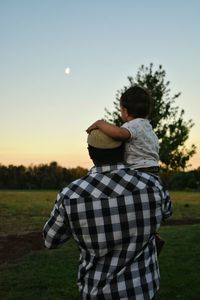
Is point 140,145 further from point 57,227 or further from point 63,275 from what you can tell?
point 63,275

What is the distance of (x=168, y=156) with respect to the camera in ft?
91.0

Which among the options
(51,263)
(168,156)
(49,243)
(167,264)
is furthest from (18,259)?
(168,156)

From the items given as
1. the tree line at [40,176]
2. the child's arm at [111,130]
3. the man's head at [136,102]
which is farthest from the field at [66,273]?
the tree line at [40,176]

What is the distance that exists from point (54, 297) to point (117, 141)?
13.7ft

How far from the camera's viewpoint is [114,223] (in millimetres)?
2270

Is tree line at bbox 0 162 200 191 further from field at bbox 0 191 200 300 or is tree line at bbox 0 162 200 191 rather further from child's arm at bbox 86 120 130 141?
child's arm at bbox 86 120 130 141

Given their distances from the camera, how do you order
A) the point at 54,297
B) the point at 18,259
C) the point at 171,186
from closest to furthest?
the point at 54,297
the point at 18,259
the point at 171,186

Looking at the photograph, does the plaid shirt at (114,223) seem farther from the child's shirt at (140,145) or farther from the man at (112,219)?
the child's shirt at (140,145)

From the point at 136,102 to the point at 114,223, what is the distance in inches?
23.2

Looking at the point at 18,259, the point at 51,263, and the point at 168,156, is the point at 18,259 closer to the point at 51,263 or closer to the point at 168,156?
the point at 51,263

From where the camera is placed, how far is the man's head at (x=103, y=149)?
2289 millimetres

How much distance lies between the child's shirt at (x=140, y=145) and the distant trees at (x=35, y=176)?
4181 centimetres

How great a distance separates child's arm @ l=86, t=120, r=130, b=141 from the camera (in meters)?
2.29

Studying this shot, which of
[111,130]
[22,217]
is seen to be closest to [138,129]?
[111,130]
